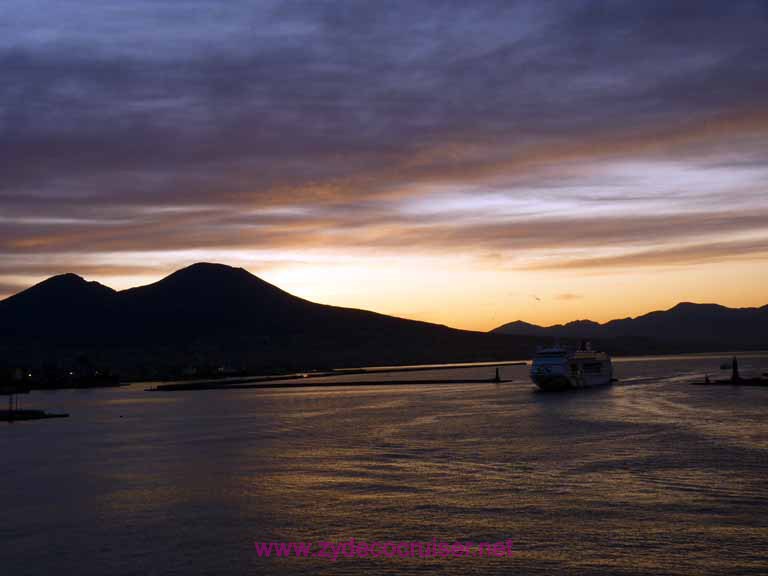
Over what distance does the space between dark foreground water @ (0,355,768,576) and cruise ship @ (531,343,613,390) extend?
47757 mm

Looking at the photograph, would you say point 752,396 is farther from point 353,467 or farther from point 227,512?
point 227,512

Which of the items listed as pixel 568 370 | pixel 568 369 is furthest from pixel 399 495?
pixel 568 369

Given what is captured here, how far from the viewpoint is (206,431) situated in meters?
62.8

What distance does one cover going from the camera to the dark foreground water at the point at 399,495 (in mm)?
23234

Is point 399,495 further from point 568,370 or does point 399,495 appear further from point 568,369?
point 568,369

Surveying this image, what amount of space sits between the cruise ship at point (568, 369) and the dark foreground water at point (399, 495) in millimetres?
47757

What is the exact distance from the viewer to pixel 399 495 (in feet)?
104

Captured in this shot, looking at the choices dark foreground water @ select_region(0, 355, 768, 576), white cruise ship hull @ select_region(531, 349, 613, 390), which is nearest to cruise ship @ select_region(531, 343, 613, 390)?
white cruise ship hull @ select_region(531, 349, 613, 390)

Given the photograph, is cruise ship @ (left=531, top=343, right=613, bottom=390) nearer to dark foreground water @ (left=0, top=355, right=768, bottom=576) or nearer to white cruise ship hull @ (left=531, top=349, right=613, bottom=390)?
white cruise ship hull @ (left=531, top=349, right=613, bottom=390)

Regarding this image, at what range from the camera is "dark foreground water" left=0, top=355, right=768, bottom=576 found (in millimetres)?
23234

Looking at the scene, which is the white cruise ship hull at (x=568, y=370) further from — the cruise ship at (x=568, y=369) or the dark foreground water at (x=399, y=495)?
the dark foreground water at (x=399, y=495)

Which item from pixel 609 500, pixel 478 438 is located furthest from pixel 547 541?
pixel 478 438

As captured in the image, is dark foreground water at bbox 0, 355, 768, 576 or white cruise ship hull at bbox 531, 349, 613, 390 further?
white cruise ship hull at bbox 531, 349, 613, 390

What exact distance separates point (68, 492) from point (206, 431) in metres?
27.6
